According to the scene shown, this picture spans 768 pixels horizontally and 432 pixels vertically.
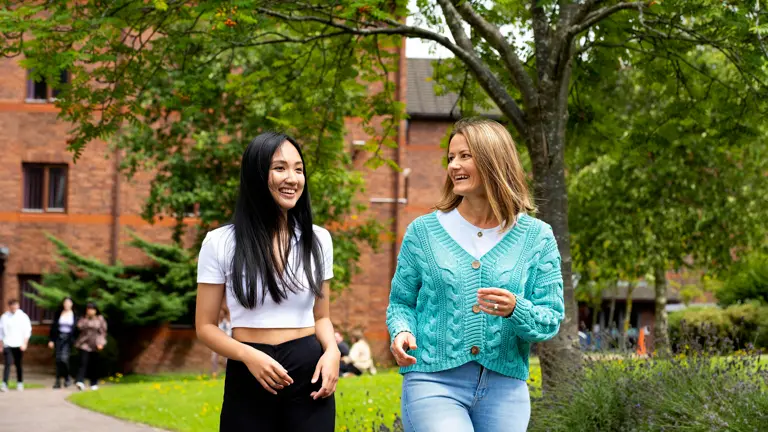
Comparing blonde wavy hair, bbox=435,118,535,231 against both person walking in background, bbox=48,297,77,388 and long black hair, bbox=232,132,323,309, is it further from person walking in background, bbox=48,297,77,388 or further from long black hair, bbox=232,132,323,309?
person walking in background, bbox=48,297,77,388

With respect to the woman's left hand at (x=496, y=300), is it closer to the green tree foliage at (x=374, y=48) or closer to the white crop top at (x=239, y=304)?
the white crop top at (x=239, y=304)

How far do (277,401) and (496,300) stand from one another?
977mm

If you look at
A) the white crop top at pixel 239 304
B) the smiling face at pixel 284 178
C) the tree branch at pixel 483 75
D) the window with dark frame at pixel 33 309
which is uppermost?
the tree branch at pixel 483 75

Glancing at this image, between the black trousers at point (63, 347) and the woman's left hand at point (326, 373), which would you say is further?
the black trousers at point (63, 347)

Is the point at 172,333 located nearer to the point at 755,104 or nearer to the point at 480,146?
the point at 755,104

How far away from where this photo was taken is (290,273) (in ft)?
12.8

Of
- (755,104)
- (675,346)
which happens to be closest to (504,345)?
(675,346)

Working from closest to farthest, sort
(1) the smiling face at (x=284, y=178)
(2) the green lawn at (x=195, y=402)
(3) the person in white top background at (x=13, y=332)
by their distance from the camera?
(1) the smiling face at (x=284, y=178) → (2) the green lawn at (x=195, y=402) → (3) the person in white top background at (x=13, y=332)

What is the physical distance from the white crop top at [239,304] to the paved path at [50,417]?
914cm

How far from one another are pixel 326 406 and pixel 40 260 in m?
27.9

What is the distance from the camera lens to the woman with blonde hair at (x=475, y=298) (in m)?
3.64

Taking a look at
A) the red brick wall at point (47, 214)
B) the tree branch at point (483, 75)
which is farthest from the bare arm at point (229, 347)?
the red brick wall at point (47, 214)

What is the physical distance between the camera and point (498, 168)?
3715 millimetres

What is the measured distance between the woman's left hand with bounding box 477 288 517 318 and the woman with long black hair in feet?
2.39
